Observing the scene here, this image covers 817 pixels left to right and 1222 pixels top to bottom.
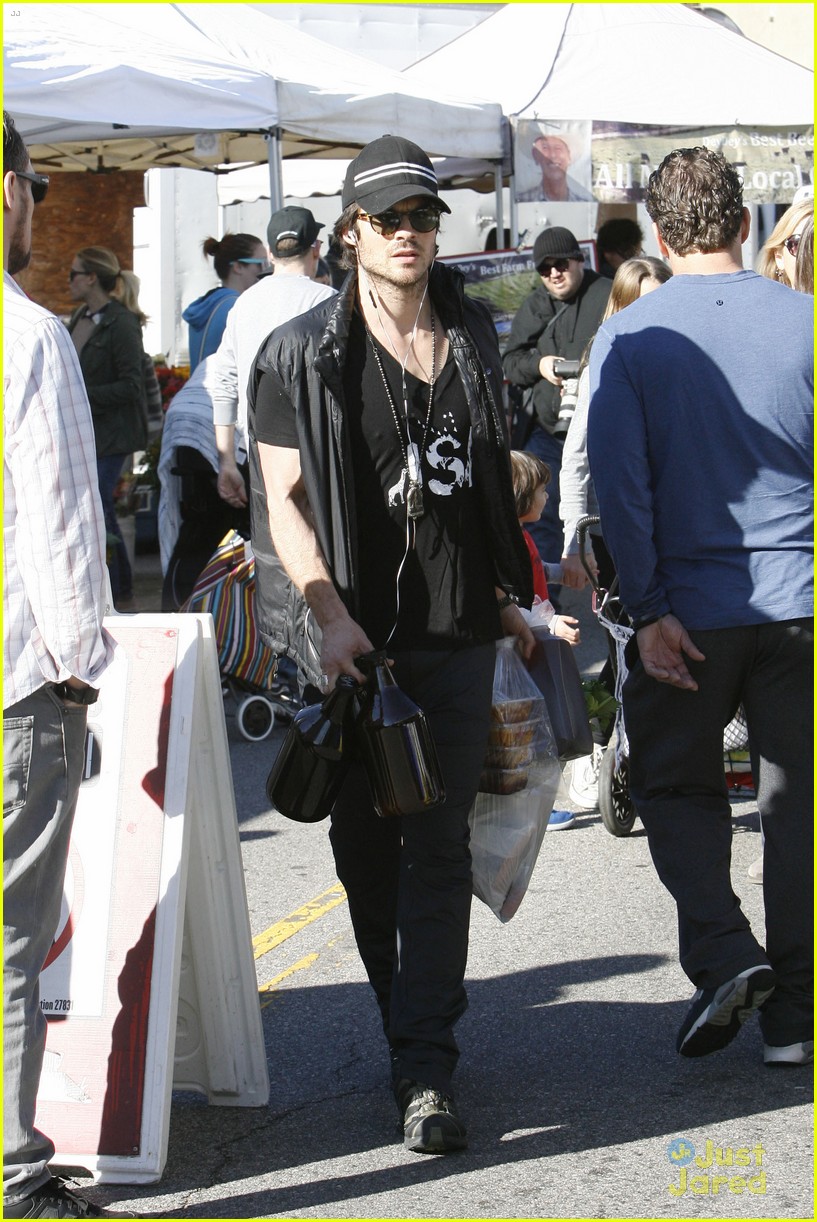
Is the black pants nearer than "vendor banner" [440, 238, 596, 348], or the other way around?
the black pants

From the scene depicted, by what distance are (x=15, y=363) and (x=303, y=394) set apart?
2.66ft

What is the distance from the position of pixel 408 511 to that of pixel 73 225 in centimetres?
1696

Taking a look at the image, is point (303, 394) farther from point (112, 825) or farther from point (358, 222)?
point (112, 825)

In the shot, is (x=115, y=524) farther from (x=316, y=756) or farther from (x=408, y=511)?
(x=316, y=756)

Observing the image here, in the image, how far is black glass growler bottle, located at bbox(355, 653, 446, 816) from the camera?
11.1ft

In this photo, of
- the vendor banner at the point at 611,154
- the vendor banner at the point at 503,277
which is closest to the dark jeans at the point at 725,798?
the vendor banner at the point at 503,277

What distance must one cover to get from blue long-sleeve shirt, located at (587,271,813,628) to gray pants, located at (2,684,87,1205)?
152 centimetres

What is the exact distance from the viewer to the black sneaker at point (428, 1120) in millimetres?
3441

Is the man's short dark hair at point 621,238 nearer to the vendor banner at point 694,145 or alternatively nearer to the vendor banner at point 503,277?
the vendor banner at point 503,277

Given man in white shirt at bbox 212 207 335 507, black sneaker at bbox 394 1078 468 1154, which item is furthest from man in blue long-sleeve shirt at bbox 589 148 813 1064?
man in white shirt at bbox 212 207 335 507

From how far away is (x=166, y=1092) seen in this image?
10.9 feet

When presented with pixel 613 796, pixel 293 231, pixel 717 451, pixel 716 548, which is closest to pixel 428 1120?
pixel 716 548

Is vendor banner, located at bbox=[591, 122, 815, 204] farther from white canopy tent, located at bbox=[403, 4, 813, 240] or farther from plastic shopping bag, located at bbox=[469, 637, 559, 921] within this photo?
plastic shopping bag, located at bbox=[469, 637, 559, 921]

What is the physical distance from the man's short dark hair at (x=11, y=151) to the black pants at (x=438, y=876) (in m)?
1.34
